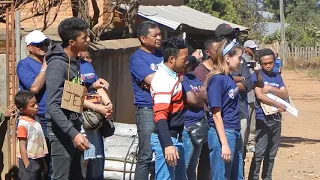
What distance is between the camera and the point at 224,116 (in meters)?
6.90

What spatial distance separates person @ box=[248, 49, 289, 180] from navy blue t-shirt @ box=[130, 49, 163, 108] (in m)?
2.16

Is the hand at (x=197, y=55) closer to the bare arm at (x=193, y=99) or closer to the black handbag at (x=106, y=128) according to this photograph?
the bare arm at (x=193, y=99)

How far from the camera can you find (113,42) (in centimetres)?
1170

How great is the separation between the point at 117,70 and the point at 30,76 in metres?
4.69

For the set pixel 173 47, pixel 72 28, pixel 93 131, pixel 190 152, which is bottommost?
pixel 190 152

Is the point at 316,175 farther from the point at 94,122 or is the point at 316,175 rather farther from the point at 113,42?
the point at 94,122

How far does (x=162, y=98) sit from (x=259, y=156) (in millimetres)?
3299

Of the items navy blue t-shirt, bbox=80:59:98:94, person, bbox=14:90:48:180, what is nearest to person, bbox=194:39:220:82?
navy blue t-shirt, bbox=80:59:98:94

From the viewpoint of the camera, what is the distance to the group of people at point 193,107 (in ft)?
20.4

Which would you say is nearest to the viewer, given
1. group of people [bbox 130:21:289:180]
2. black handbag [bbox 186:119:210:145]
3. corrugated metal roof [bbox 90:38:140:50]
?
group of people [bbox 130:21:289:180]

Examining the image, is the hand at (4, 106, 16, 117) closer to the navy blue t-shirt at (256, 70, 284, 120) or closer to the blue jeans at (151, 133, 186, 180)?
the blue jeans at (151, 133, 186, 180)

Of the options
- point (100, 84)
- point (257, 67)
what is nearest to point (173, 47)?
point (100, 84)

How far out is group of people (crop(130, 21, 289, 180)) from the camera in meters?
6.22

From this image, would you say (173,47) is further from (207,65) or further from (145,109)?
(207,65)
